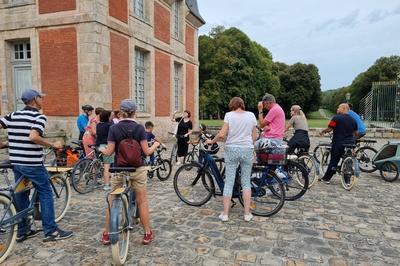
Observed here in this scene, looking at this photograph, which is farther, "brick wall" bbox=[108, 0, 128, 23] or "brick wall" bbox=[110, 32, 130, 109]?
"brick wall" bbox=[110, 32, 130, 109]

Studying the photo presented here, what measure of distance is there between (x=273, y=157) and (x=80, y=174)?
12.5ft

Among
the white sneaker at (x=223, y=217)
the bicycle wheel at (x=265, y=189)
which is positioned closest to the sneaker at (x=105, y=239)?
the white sneaker at (x=223, y=217)

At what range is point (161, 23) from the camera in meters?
17.0

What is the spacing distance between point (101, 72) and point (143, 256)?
9267mm

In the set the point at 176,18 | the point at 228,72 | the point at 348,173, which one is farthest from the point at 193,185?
the point at 228,72

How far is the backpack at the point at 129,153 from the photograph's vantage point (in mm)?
3510

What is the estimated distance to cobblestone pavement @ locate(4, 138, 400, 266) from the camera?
358 centimetres

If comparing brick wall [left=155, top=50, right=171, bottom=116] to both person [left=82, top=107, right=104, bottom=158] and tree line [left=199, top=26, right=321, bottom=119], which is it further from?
tree line [left=199, top=26, right=321, bottom=119]

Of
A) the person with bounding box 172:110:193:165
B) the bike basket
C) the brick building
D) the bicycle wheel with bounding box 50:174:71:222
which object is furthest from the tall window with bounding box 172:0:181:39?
the bicycle wheel with bounding box 50:174:71:222

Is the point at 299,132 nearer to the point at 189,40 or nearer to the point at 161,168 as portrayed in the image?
the point at 161,168

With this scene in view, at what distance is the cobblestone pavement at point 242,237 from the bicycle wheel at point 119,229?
180mm

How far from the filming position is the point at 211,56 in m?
39.6

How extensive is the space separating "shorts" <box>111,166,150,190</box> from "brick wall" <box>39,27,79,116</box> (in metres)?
9.01

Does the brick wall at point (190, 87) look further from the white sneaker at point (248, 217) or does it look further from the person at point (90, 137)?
the white sneaker at point (248, 217)
